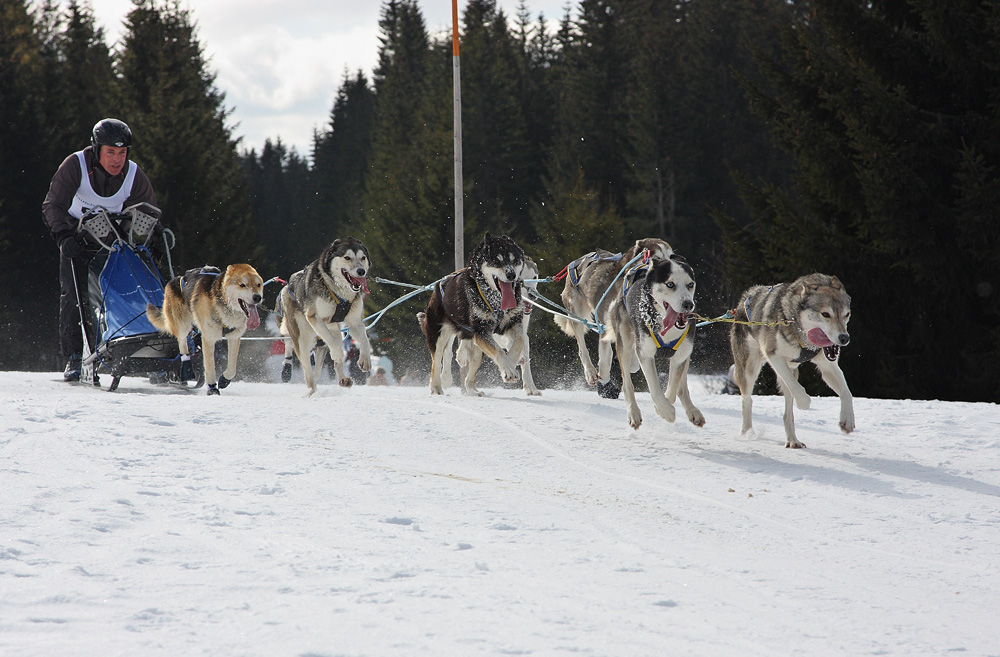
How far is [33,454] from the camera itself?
4195 millimetres

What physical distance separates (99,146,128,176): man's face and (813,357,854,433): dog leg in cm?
597

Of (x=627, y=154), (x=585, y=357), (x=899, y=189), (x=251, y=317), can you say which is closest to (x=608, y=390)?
(x=585, y=357)

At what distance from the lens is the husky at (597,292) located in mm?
7071

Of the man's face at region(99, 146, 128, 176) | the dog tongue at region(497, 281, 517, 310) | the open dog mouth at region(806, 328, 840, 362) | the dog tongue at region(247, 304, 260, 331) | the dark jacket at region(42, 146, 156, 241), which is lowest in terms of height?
the open dog mouth at region(806, 328, 840, 362)

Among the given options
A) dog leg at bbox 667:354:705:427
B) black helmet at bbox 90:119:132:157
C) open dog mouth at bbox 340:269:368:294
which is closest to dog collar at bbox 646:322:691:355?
dog leg at bbox 667:354:705:427

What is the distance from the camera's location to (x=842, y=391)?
5.38m

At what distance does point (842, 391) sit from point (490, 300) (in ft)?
9.90

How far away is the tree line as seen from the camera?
11.6 metres

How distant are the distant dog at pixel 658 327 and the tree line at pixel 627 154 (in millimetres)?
6761

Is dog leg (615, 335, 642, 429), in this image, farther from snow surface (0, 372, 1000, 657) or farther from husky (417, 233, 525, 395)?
husky (417, 233, 525, 395)

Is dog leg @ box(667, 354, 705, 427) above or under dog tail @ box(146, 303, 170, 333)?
under

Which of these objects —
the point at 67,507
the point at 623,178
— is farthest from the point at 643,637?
the point at 623,178

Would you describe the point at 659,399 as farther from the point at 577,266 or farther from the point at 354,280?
the point at 354,280

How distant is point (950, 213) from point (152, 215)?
385 inches
